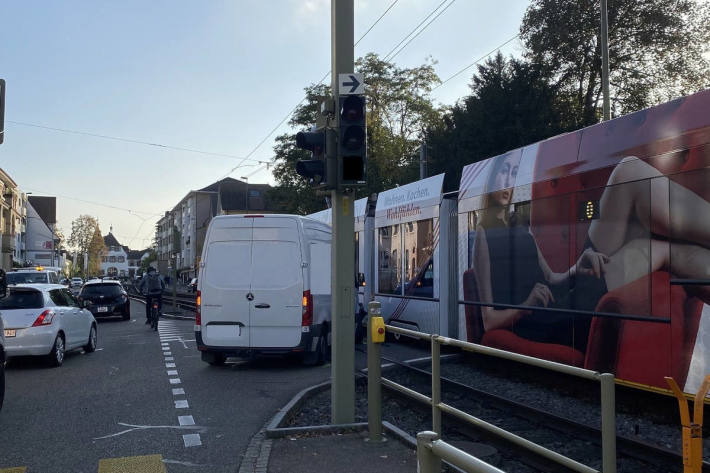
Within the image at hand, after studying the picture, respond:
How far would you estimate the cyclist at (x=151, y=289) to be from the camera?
2202 centimetres

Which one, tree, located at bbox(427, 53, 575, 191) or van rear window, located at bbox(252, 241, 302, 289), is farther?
tree, located at bbox(427, 53, 575, 191)

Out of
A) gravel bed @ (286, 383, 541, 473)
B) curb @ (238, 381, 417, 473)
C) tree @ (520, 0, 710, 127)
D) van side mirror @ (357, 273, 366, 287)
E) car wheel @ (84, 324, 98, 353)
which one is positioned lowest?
gravel bed @ (286, 383, 541, 473)

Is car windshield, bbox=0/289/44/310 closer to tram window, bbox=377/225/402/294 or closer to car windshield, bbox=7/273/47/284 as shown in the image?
tram window, bbox=377/225/402/294

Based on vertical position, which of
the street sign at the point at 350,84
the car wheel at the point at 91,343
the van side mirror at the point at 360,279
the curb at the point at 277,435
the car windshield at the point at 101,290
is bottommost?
the curb at the point at 277,435

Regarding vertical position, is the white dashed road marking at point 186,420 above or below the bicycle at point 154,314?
below

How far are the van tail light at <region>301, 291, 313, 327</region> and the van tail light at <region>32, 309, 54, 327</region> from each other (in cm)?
431

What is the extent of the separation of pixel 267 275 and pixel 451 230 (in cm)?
343

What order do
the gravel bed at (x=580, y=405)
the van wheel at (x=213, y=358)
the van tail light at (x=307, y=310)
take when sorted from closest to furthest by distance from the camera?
1. the gravel bed at (x=580, y=405)
2. the van tail light at (x=307, y=310)
3. the van wheel at (x=213, y=358)

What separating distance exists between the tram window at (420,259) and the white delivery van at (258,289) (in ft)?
7.37

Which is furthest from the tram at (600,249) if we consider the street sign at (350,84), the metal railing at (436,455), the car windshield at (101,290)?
the car windshield at (101,290)

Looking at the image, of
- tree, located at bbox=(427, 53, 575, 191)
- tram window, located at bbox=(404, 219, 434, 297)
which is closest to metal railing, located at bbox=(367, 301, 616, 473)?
tram window, located at bbox=(404, 219, 434, 297)

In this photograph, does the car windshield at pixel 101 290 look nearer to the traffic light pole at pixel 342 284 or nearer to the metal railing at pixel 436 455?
the traffic light pole at pixel 342 284

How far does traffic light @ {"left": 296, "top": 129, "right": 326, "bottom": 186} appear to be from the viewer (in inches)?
295

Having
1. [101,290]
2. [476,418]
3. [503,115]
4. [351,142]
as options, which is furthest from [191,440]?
[503,115]
